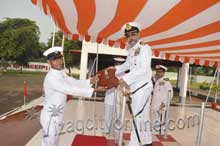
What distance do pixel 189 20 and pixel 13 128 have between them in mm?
5171

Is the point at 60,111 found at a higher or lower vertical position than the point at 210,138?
higher

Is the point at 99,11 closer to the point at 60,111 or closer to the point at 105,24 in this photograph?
the point at 105,24

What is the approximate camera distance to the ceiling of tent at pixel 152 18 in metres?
3.07

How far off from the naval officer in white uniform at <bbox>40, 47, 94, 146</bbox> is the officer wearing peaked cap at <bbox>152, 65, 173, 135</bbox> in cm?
344

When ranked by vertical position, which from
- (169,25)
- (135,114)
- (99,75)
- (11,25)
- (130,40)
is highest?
(11,25)

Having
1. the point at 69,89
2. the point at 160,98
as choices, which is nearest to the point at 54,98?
the point at 69,89

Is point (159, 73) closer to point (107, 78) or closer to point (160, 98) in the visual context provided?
point (160, 98)

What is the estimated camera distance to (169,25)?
3.79m

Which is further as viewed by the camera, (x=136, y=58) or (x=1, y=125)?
(x=1, y=125)

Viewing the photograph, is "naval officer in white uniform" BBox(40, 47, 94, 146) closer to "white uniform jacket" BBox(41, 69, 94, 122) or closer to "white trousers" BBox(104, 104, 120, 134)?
"white uniform jacket" BBox(41, 69, 94, 122)

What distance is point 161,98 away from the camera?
618 cm

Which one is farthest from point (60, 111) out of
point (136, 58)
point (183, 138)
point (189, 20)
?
point (183, 138)

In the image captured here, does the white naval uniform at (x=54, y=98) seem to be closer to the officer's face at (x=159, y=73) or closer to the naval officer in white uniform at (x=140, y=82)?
the naval officer in white uniform at (x=140, y=82)

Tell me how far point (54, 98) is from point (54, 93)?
5 centimetres
